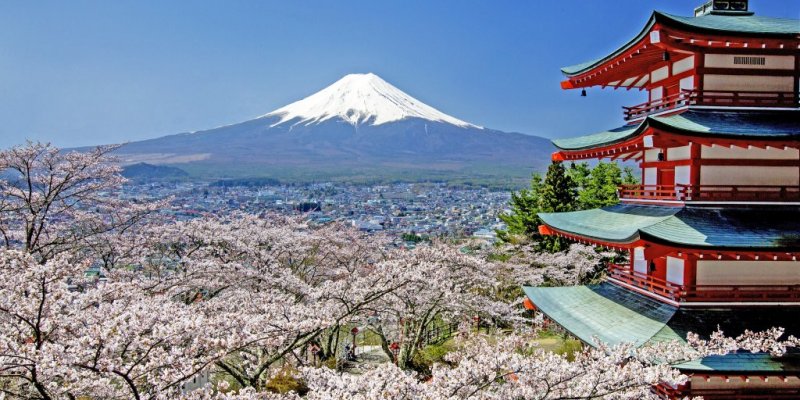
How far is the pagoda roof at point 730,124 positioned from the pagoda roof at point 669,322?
2276 millimetres

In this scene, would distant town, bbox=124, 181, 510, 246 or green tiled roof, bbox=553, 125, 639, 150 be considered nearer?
green tiled roof, bbox=553, 125, 639, 150

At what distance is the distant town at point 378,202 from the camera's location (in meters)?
35.1

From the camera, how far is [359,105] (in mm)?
117250

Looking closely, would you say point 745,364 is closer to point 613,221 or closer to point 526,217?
point 613,221

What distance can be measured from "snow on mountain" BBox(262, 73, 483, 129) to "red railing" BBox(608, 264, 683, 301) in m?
106

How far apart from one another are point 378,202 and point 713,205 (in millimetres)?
48328

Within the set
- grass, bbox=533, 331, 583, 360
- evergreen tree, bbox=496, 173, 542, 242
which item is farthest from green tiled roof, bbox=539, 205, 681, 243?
evergreen tree, bbox=496, 173, 542, 242

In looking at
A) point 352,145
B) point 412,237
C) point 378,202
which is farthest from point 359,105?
point 412,237

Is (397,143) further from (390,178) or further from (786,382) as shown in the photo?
(786,382)

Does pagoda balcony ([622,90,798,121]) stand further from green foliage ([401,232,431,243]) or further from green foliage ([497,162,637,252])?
green foliage ([401,232,431,243])

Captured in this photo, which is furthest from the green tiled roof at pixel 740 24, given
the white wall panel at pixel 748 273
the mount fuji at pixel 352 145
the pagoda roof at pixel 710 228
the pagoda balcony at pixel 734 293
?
the mount fuji at pixel 352 145

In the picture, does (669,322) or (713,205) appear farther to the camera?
(713,205)

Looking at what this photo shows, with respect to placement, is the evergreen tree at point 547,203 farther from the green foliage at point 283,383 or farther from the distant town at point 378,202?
the green foliage at point 283,383

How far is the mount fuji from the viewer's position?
8606cm
